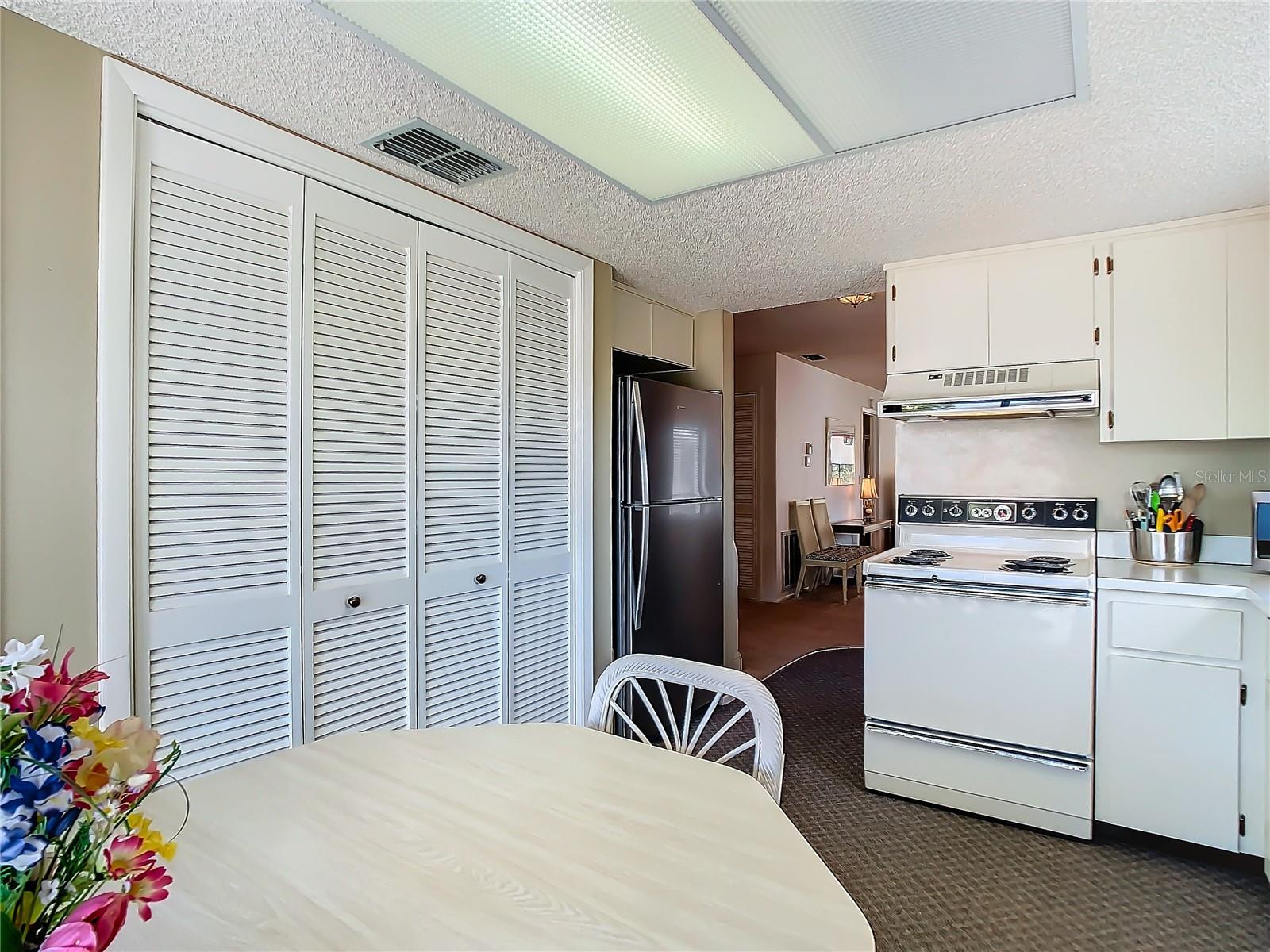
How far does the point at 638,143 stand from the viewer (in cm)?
187

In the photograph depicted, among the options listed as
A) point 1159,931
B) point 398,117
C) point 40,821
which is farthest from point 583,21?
point 1159,931

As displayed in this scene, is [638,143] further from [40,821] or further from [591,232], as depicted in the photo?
[40,821]

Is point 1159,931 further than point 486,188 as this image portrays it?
No

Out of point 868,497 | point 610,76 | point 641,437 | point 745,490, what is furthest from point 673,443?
point 868,497

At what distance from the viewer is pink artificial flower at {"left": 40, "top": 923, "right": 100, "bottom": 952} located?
1.71ft

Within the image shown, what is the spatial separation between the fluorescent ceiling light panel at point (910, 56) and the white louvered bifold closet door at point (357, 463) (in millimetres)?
1307

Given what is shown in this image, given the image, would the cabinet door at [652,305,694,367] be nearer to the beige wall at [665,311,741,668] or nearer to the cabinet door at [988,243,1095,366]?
the beige wall at [665,311,741,668]

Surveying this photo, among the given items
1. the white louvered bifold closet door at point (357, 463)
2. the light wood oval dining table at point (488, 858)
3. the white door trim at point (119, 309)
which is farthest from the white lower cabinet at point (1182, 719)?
the white door trim at point (119, 309)

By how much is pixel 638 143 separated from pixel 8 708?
5.87 ft

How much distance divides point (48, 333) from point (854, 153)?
204cm

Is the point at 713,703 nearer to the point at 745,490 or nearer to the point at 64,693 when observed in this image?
the point at 64,693

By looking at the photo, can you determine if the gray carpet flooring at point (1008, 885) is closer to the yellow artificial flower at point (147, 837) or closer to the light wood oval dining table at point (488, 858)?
the light wood oval dining table at point (488, 858)

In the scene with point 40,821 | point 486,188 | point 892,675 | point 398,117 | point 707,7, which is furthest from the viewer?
point 892,675

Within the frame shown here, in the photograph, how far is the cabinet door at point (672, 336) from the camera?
3668 mm
